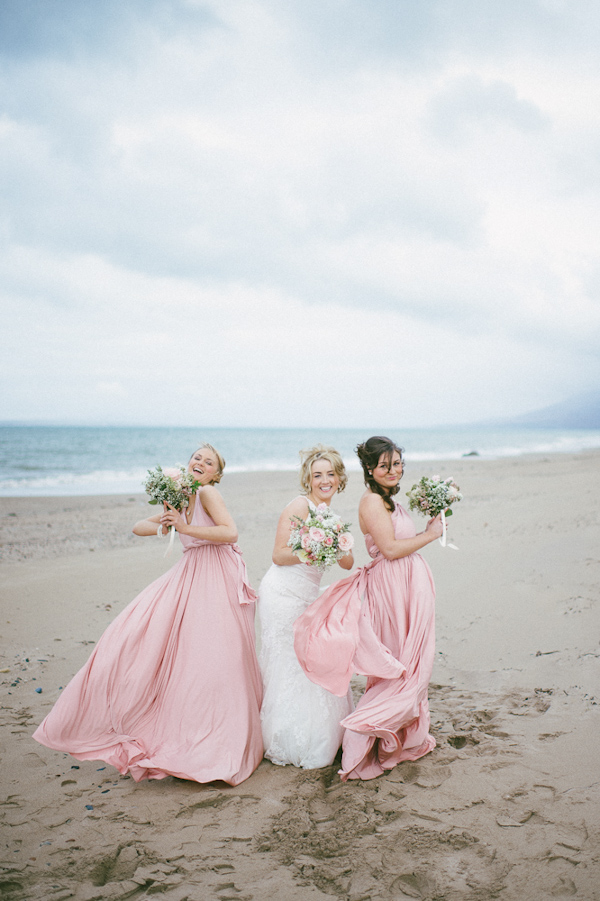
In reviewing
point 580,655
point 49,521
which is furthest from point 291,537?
point 49,521

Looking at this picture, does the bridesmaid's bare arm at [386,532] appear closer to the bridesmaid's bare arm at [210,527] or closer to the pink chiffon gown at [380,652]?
the pink chiffon gown at [380,652]

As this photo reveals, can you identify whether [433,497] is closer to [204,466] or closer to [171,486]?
[204,466]

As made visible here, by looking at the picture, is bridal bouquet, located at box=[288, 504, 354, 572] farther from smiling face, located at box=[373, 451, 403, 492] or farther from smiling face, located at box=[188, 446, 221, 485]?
smiling face, located at box=[188, 446, 221, 485]

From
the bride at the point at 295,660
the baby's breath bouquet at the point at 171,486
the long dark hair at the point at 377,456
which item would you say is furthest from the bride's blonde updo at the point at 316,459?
the baby's breath bouquet at the point at 171,486

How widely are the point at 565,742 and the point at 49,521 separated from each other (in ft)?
43.2

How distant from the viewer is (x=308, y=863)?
3141mm

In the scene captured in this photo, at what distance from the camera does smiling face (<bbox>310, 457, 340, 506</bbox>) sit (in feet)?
14.3

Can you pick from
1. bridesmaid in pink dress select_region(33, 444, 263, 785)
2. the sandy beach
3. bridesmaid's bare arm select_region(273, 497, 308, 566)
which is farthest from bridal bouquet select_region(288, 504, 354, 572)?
the sandy beach

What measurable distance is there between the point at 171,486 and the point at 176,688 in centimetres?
143

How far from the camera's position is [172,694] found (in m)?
4.09

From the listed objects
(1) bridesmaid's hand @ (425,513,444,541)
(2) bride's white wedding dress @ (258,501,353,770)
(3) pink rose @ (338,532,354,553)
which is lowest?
(2) bride's white wedding dress @ (258,501,353,770)

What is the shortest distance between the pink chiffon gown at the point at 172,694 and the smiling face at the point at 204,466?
769 mm

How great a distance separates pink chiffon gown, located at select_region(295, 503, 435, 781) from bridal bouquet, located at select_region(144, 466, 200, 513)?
1.26 m

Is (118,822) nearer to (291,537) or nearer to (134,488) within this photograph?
(291,537)
